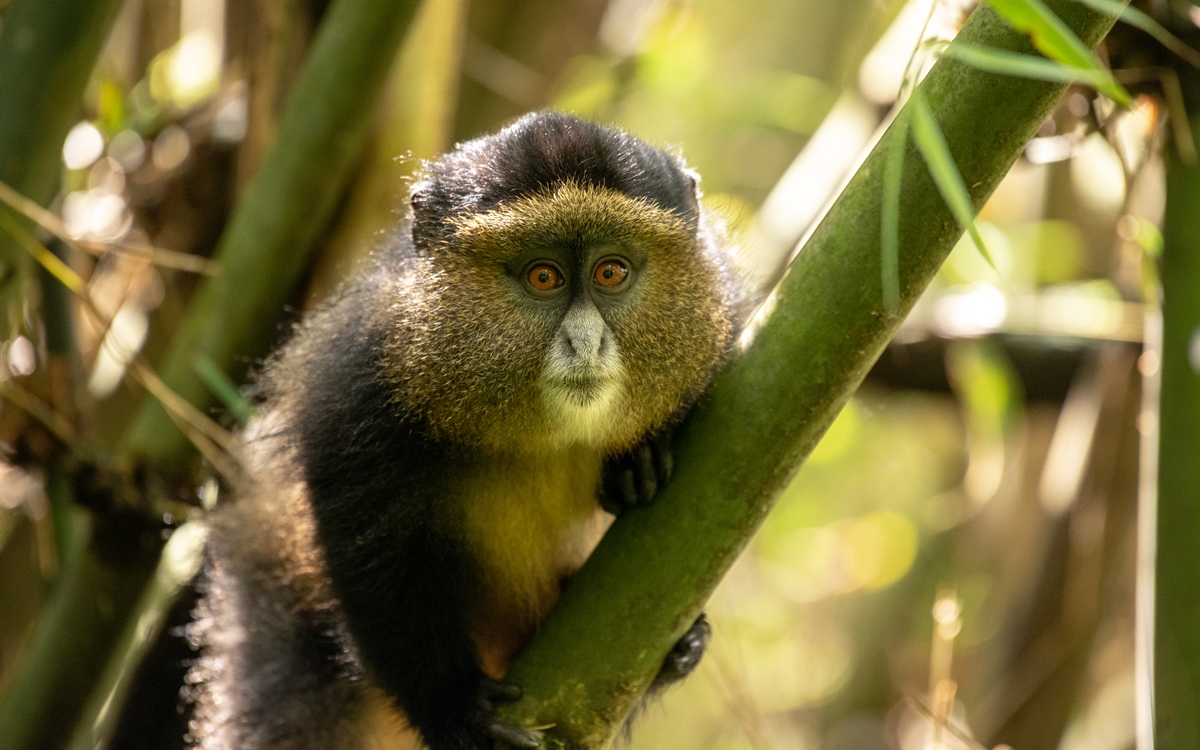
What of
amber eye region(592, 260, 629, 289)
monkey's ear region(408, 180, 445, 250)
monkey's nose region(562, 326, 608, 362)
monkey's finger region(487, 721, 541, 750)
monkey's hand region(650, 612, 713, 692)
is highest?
amber eye region(592, 260, 629, 289)

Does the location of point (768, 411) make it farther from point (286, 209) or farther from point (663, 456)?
point (286, 209)

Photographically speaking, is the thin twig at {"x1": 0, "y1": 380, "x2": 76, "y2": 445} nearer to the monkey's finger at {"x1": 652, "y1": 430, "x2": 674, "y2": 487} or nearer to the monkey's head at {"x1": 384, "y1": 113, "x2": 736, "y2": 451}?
the monkey's head at {"x1": 384, "y1": 113, "x2": 736, "y2": 451}

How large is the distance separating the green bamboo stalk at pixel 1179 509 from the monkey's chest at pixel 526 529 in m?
1.17

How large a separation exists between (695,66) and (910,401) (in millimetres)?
2031

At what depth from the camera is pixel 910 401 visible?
602 cm

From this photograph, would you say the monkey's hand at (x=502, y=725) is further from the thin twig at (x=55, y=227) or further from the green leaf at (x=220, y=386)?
the thin twig at (x=55, y=227)

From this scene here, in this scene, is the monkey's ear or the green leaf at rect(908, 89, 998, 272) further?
the monkey's ear

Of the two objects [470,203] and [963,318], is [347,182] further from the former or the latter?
[963,318]

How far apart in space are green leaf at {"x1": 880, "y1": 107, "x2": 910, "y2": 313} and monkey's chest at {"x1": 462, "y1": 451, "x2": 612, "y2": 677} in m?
1.05

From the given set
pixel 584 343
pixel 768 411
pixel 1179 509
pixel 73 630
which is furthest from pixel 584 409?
pixel 73 630

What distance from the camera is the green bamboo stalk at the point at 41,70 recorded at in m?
2.45

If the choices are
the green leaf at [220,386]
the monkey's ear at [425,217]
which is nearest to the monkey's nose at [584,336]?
the monkey's ear at [425,217]

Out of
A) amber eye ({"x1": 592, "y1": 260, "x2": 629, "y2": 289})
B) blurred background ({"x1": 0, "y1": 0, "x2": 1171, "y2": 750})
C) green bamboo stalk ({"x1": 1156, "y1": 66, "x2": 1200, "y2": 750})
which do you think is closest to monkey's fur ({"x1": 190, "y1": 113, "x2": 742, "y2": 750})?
amber eye ({"x1": 592, "y1": 260, "x2": 629, "y2": 289})

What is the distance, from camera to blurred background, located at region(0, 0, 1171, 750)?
3391 mm
